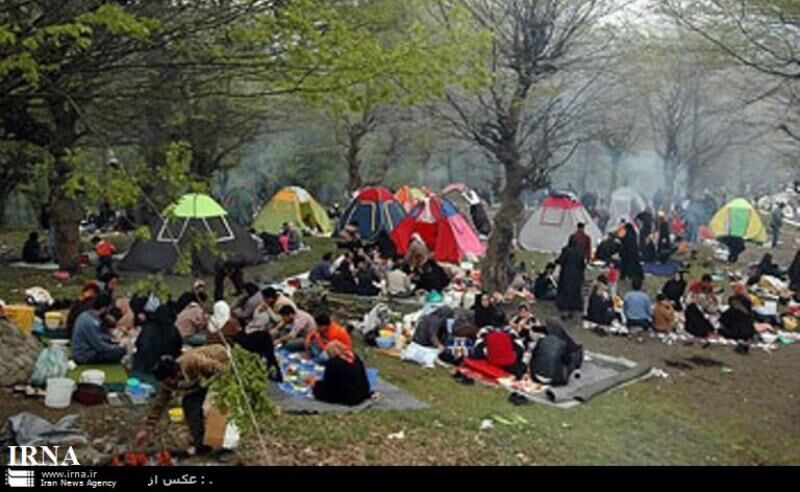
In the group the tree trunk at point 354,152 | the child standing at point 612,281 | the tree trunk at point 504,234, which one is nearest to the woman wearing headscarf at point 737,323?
the child standing at point 612,281

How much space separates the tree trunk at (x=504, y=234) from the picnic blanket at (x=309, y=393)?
5.51 metres

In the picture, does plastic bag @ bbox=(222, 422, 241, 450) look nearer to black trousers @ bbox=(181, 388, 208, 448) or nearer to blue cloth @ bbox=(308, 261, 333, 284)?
black trousers @ bbox=(181, 388, 208, 448)

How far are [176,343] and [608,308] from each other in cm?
788

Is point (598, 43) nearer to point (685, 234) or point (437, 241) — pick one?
point (437, 241)

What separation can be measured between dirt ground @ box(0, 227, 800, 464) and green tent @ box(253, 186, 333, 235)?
12.2 meters

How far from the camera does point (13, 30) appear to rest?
17.0ft

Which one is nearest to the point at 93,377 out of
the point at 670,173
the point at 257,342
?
the point at 257,342

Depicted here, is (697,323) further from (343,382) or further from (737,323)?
(343,382)

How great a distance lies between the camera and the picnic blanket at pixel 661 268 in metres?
19.6

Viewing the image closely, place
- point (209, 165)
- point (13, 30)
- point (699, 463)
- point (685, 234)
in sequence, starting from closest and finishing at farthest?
1. point (13, 30)
2. point (699, 463)
3. point (209, 165)
4. point (685, 234)

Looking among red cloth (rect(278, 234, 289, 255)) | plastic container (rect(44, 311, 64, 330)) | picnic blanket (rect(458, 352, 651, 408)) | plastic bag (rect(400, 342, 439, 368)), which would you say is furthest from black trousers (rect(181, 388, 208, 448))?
red cloth (rect(278, 234, 289, 255))

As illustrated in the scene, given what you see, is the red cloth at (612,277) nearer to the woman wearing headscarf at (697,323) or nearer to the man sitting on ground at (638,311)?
the man sitting on ground at (638,311)
